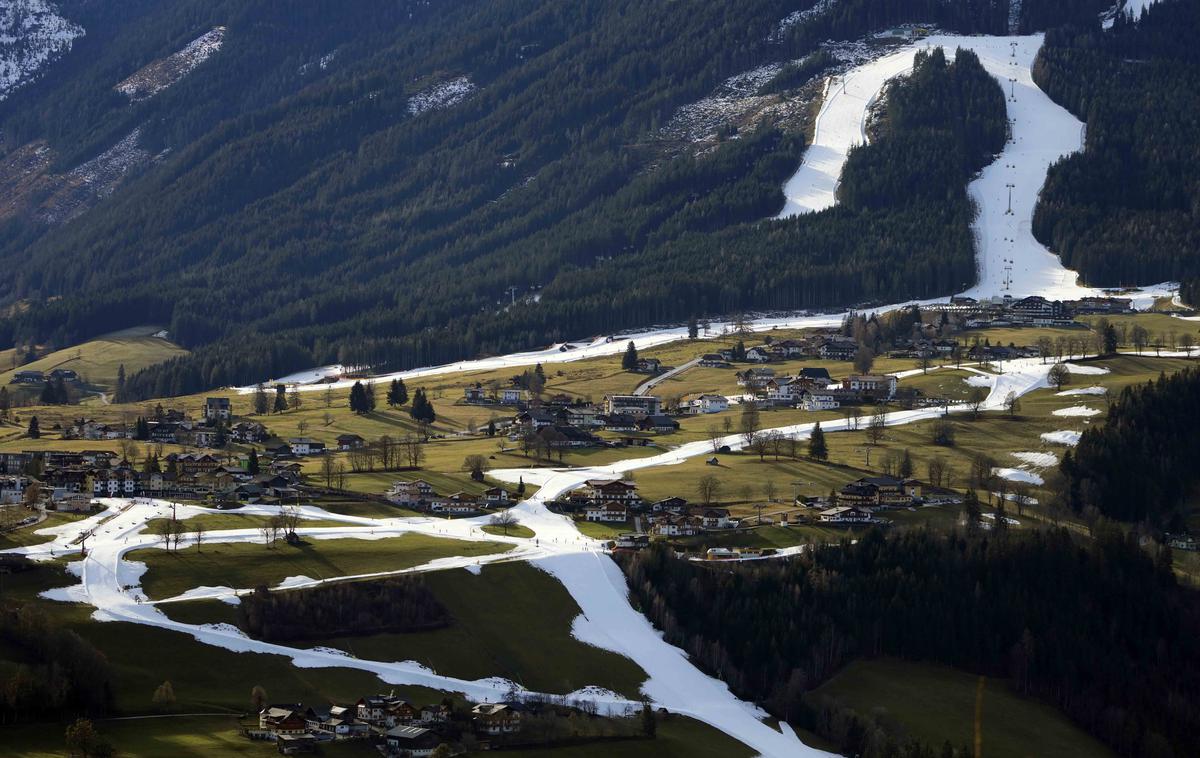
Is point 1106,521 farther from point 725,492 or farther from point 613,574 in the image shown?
point 613,574

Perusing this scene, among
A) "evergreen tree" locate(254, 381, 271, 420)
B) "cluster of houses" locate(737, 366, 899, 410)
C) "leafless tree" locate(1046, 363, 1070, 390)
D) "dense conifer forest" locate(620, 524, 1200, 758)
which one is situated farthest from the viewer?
"evergreen tree" locate(254, 381, 271, 420)

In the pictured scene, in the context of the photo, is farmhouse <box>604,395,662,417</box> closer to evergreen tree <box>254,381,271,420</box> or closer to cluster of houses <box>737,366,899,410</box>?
cluster of houses <box>737,366,899,410</box>

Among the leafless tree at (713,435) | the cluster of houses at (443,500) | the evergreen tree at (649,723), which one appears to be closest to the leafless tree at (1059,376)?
the leafless tree at (713,435)

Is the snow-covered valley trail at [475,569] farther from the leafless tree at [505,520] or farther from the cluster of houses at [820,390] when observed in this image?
the cluster of houses at [820,390]

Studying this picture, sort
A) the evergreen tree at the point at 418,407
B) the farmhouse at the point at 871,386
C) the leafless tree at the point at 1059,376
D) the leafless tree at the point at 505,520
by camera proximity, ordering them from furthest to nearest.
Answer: the farmhouse at the point at 871,386 → the evergreen tree at the point at 418,407 → the leafless tree at the point at 1059,376 → the leafless tree at the point at 505,520

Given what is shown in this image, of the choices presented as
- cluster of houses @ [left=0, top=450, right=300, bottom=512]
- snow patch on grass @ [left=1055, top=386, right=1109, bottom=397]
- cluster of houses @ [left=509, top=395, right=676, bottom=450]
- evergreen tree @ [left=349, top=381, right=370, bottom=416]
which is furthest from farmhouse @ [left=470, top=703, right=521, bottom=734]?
evergreen tree @ [left=349, top=381, right=370, bottom=416]
